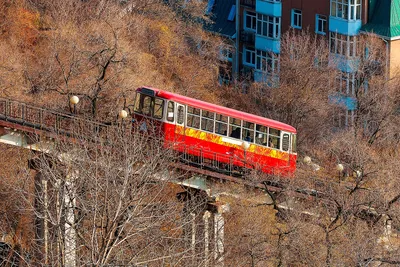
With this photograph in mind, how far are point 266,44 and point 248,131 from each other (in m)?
29.3

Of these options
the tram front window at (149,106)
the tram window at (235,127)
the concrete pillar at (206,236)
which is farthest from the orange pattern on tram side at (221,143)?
the concrete pillar at (206,236)

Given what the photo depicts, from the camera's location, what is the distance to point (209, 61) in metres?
80.0

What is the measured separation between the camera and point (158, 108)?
185ft

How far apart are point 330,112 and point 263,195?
17.8 metres

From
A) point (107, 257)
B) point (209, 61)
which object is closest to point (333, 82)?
point (209, 61)

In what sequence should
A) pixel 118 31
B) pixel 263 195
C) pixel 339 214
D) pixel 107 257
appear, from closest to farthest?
pixel 107 257 < pixel 339 214 < pixel 263 195 < pixel 118 31

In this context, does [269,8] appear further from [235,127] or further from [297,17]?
[235,127]

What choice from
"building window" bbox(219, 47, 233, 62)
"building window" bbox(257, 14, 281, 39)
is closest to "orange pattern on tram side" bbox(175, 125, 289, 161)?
"building window" bbox(219, 47, 233, 62)

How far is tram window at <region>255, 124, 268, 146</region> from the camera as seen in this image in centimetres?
5906

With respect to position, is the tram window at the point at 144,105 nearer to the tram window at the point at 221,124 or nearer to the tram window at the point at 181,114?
the tram window at the point at 181,114

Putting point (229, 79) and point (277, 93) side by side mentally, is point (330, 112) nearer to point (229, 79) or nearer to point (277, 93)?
point (277, 93)

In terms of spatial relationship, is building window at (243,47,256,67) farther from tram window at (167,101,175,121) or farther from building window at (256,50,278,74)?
tram window at (167,101,175,121)

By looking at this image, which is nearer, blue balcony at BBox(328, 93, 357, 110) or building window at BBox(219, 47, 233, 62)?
blue balcony at BBox(328, 93, 357, 110)

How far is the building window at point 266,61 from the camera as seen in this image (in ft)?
→ 269
